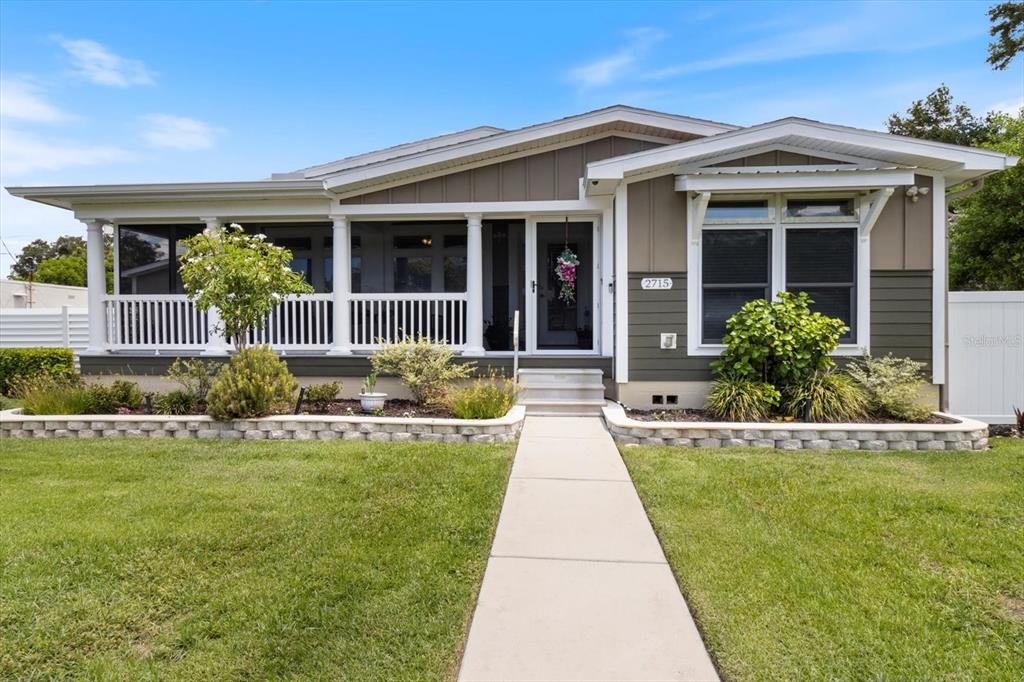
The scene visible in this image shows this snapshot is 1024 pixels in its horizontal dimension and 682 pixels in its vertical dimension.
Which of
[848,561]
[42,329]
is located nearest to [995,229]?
[848,561]

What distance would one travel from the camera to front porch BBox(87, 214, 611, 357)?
26.1 ft

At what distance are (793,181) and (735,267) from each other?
3.79ft

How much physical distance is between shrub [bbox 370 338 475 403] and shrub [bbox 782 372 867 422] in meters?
3.93

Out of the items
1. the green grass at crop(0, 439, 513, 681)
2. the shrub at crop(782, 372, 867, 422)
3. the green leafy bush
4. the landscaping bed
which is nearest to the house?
the shrub at crop(782, 372, 867, 422)

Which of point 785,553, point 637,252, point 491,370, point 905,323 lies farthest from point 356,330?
point 905,323

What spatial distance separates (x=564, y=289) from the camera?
28.4 ft

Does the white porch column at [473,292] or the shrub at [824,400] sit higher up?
the white porch column at [473,292]

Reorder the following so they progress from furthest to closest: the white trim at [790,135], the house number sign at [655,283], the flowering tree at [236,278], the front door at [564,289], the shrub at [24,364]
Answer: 1. the shrub at [24,364]
2. the front door at [564,289]
3. the house number sign at [655,283]
4. the white trim at [790,135]
5. the flowering tree at [236,278]

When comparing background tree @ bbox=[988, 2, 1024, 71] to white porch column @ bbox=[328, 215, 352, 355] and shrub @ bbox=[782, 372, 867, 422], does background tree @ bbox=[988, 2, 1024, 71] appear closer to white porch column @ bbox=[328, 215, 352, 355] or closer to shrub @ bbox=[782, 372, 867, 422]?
shrub @ bbox=[782, 372, 867, 422]

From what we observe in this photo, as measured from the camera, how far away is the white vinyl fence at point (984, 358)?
22.4 ft

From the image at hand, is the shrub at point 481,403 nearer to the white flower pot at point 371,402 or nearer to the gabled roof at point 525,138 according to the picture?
the white flower pot at point 371,402

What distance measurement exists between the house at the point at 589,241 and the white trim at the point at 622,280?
3 centimetres

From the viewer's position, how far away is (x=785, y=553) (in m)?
3.16

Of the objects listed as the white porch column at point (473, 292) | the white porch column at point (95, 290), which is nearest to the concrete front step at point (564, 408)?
the white porch column at point (473, 292)
